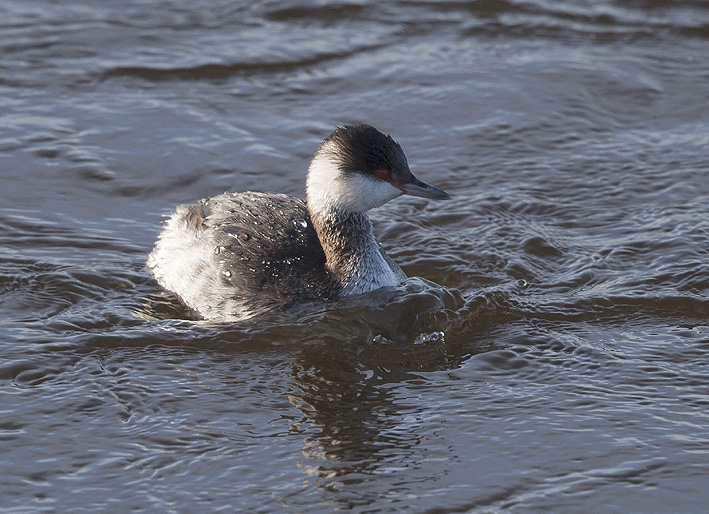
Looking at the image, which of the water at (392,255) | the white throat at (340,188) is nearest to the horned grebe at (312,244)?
the white throat at (340,188)

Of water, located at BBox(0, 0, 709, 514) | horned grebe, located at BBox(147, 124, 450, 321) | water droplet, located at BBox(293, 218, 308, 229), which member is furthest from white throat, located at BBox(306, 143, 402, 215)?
water, located at BBox(0, 0, 709, 514)

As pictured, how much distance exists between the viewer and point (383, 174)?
6.73m

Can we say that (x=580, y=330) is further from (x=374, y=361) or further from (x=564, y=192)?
(x=564, y=192)

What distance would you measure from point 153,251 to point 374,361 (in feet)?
7.12

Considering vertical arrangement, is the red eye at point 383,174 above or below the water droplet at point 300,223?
above

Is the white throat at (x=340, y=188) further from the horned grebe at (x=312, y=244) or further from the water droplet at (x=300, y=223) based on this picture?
the water droplet at (x=300, y=223)

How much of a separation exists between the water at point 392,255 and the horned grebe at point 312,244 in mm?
178

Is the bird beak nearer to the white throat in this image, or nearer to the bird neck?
the white throat

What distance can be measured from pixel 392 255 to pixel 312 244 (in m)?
1.04

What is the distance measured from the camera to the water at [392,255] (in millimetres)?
5141

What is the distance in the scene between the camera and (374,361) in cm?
628

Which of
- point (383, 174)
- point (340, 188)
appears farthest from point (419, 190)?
point (340, 188)

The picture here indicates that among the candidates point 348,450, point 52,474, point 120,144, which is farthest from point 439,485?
point 120,144

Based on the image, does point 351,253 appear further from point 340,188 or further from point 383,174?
point 383,174
